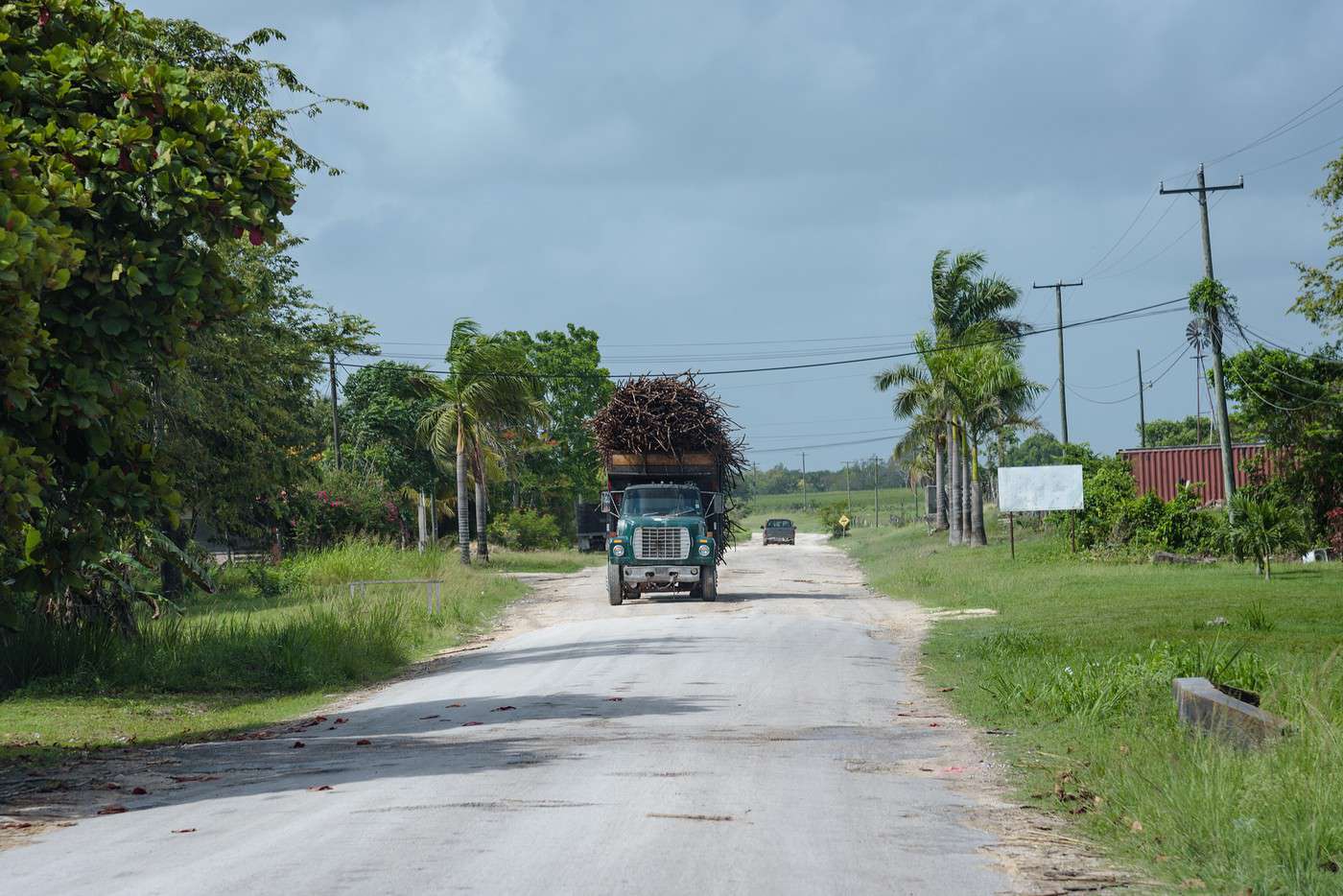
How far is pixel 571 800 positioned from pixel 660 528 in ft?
67.9

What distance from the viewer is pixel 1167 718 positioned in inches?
415

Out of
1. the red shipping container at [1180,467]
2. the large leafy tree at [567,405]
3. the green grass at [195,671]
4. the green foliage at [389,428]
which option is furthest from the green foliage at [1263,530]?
the large leafy tree at [567,405]

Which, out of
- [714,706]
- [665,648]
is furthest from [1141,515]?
[714,706]

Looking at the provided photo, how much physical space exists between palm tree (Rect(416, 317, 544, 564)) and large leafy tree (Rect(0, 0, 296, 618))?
34.0m

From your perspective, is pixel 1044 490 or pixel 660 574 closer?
pixel 660 574

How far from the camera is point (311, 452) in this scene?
59.8 m

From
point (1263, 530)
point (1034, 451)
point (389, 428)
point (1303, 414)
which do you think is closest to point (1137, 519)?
point (1303, 414)

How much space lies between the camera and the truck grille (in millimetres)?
28984

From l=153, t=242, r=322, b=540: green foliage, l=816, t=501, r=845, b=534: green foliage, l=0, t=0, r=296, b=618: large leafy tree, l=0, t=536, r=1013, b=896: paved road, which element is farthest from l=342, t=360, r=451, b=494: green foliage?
l=0, t=0, r=296, b=618: large leafy tree

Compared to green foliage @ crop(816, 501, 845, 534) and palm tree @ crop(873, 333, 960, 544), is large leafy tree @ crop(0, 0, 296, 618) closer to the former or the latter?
palm tree @ crop(873, 333, 960, 544)

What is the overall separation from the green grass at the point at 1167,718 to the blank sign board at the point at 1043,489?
1322 cm

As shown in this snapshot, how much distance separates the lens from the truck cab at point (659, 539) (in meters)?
29.0

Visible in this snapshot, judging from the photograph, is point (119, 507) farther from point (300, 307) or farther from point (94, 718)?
point (300, 307)

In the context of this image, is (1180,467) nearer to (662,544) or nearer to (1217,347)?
(1217,347)
